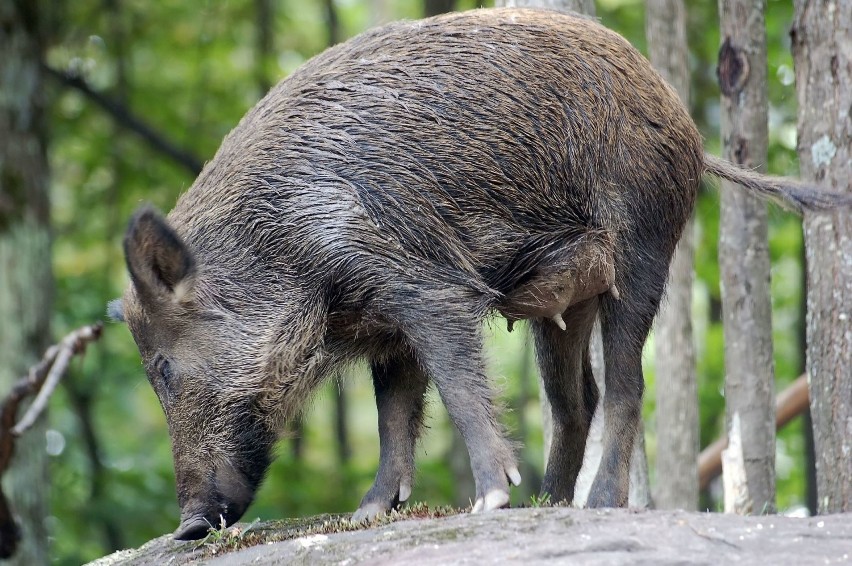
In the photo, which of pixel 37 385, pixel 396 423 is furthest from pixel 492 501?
pixel 37 385

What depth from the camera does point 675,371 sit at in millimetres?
7512

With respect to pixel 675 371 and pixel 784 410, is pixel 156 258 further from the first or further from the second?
pixel 784 410

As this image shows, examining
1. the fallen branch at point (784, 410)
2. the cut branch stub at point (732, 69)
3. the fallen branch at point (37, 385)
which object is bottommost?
the fallen branch at point (784, 410)

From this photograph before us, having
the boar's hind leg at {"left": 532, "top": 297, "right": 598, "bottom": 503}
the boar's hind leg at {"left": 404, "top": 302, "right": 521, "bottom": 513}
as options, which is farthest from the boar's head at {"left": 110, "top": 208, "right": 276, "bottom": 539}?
the boar's hind leg at {"left": 532, "top": 297, "right": 598, "bottom": 503}

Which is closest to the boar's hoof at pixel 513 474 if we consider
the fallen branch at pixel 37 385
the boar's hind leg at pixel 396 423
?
the boar's hind leg at pixel 396 423

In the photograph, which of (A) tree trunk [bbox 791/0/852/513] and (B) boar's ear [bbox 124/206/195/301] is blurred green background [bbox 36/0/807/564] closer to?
(A) tree trunk [bbox 791/0/852/513]

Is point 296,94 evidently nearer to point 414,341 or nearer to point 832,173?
point 414,341

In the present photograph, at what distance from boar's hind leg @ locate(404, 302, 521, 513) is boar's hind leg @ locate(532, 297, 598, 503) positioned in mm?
985

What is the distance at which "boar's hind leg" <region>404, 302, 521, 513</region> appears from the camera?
4746 mm

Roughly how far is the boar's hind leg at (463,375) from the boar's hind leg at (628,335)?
2.22 feet

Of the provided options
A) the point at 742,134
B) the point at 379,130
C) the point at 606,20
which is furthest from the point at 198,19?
the point at 379,130

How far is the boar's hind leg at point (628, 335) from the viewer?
17.2 feet

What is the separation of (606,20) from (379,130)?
6800 millimetres

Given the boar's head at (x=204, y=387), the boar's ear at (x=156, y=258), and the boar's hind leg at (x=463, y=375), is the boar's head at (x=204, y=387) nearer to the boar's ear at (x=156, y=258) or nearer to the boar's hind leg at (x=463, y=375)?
the boar's ear at (x=156, y=258)
